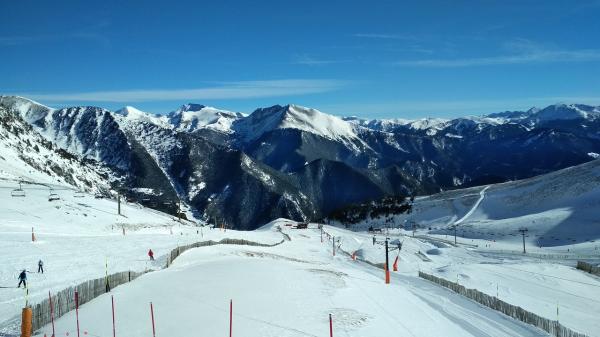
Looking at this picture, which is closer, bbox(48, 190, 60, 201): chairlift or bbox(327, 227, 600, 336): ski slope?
bbox(327, 227, 600, 336): ski slope

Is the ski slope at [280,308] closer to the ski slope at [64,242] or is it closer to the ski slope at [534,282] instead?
the ski slope at [64,242]

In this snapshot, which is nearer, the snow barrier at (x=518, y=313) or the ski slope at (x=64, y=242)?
the snow barrier at (x=518, y=313)

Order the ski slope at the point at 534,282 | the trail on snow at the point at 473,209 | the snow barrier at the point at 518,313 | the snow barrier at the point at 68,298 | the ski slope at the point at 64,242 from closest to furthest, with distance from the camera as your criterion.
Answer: the snow barrier at the point at 68,298 → the snow barrier at the point at 518,313 → the ski slope at the point at 64,242 → the ski slope at the point at 534,282 → the trail on snow at the point at 473,209

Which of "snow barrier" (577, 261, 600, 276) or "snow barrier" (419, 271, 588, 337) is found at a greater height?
"snow barrier" (419, 271, 588, 337)

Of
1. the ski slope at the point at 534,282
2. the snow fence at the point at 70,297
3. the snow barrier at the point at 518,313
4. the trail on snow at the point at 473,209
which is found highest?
the trail on snow at the point at 473,209

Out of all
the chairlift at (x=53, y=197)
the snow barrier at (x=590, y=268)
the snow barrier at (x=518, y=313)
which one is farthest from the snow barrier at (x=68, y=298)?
the chairlift at (x=53, y=197)

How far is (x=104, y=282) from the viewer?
30.6 metres

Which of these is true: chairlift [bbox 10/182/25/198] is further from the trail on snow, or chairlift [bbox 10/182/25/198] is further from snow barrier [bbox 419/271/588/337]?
the trail on snow

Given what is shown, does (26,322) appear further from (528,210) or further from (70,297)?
(528,210)

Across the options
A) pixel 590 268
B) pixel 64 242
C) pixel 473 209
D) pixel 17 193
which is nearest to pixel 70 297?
pixel 64 242

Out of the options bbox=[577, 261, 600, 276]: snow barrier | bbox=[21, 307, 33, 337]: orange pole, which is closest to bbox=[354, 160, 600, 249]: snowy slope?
bbox=[577, 261, 600, 276]: snow barrier

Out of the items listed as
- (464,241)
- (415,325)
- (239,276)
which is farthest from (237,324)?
(464,241)

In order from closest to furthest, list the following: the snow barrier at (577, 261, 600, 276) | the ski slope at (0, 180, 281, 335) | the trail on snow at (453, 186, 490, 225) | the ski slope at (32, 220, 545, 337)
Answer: the ski slope at (32, 220, 545, 337) → the ski slope at (0, 180, 281, 335) → the snow barrier at (577, 261, 600, 276) → the trail on snow at (453, 186, 490, 225)

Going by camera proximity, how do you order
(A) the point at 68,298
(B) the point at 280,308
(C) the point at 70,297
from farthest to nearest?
(B) the point at 280,308
(C) the point at 70,297
(A) the point at 68,298
